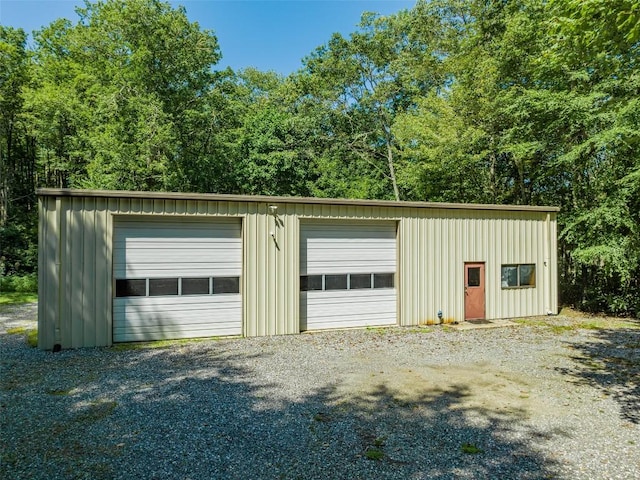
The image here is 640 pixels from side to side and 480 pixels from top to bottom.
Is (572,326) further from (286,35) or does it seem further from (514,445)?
(286,35)

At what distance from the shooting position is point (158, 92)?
21.2 m

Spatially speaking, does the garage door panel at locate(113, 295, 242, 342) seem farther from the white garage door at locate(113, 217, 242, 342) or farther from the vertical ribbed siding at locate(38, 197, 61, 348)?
the vertical ribbed siding at locate(38, 197, 61, 348)

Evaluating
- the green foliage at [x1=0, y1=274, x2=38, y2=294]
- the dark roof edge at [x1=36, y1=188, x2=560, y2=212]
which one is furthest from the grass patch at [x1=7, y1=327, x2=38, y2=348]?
the green foliage at [x1=0, y1=274, x2=38, y2=294]

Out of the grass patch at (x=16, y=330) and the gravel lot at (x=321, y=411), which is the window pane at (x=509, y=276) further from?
the grass patch at (x=16, y=330)

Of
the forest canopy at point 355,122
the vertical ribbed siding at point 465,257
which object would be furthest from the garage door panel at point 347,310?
the forest canopy at point 355,122

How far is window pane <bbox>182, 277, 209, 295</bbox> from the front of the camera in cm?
934

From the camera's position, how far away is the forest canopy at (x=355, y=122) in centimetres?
1330

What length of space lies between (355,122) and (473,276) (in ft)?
51.7

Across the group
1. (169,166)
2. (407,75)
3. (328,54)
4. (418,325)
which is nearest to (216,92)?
(169,166)

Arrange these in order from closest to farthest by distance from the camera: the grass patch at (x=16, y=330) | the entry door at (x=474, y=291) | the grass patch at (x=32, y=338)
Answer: the grass patch at (x=32, y=338)
the grass patch at (x=16, y=330)
the entry door at (x=474, y=291)

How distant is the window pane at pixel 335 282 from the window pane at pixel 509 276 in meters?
4.98

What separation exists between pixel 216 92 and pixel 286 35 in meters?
7.64

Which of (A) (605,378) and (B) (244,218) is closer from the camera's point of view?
(A) (605,378)

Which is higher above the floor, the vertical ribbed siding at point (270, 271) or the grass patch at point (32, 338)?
the vertical ribbed siding at point (270, 271)
